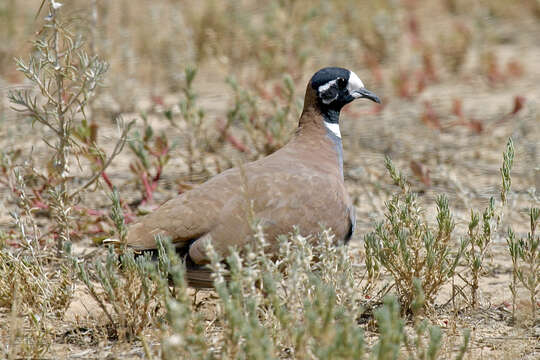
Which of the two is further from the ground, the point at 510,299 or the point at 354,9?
the point at 354,9

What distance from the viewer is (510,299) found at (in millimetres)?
4293

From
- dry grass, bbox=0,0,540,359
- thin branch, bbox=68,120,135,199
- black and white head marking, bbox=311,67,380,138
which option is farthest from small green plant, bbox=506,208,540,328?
thin branch, bbox=68,120,135,199

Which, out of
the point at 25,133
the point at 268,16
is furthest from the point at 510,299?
the point at 268,16

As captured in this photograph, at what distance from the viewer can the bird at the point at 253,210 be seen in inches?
155

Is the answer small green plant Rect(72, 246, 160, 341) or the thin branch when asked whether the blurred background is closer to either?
the thin branch

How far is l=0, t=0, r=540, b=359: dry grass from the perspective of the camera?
338 cm

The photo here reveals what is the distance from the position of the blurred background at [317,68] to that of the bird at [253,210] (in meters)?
1.02

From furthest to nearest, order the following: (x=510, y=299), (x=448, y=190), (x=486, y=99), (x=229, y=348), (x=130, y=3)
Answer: (x=130, y=3)
(x=486, y=99)
(x=448, y=190)
(x=510, y=299)
(x=229, y=348)

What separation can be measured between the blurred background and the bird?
102 centimetres

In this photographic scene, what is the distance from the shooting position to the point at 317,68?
8.17 metres

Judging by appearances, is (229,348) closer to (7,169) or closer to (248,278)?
(248,278)

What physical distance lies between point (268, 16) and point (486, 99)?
2193 mm

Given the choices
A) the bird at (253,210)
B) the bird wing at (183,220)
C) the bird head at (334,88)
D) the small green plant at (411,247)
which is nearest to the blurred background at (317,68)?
the bird head at (334,88)

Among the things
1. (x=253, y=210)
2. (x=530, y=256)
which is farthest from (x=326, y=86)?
(x=530, y=256)
